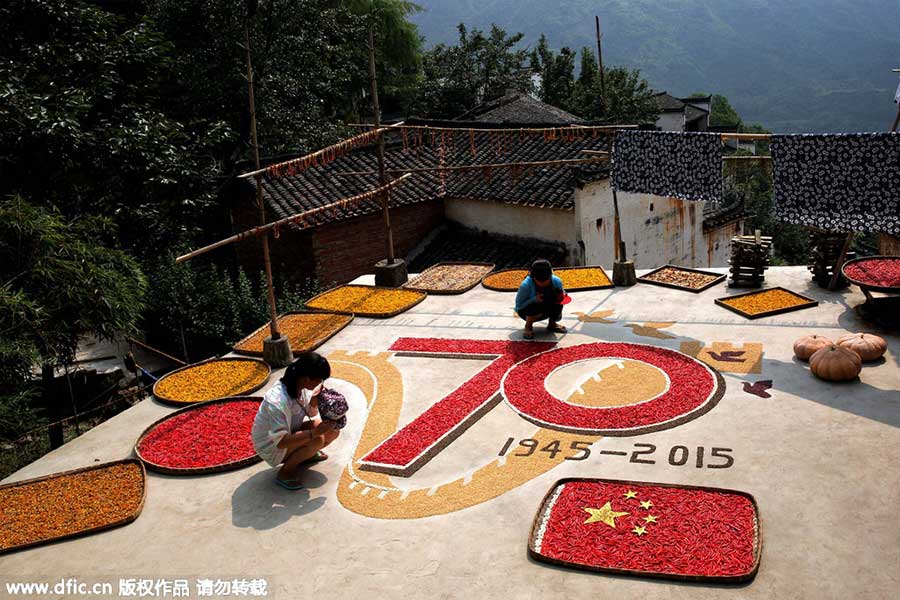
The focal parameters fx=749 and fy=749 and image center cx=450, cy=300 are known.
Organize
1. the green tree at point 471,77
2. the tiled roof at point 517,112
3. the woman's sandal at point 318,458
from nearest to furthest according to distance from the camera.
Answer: the woman's sandal at point 318,458
the tiled roof at point 517,112
the green tree at point 471,77

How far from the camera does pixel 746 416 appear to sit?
295 inches

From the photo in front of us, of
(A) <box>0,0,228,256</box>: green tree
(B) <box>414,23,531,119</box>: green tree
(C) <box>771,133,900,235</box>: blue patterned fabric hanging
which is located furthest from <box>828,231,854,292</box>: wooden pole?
(B) <box>414,23,531,119</box>: green tree

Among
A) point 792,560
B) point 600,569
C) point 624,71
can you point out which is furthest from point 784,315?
point 624,71

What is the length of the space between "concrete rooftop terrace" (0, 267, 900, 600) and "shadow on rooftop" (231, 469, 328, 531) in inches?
0.7

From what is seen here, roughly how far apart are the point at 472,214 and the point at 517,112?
947cm

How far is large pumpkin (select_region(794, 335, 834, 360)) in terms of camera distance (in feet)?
28.0

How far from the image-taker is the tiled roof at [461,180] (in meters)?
16.2

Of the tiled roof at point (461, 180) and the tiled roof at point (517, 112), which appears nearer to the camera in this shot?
the tiled roof at point (461, 180)

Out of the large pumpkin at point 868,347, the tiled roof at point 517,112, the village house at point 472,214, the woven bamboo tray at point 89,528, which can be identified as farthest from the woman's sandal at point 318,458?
the tiled roof at point 517,112

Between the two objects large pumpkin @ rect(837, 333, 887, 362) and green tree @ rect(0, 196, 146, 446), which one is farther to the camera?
green tree @ rect(0, 196, 146, 446)

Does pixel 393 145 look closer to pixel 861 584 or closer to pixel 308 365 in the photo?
pixel 308 365

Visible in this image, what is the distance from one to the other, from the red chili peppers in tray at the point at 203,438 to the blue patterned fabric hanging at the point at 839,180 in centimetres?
715

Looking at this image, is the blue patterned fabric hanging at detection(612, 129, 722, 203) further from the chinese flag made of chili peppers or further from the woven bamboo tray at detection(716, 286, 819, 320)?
the chinese flag made of chili peppers

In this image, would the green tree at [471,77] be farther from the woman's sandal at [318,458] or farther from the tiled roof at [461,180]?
the woman's sandal at [318,458]
